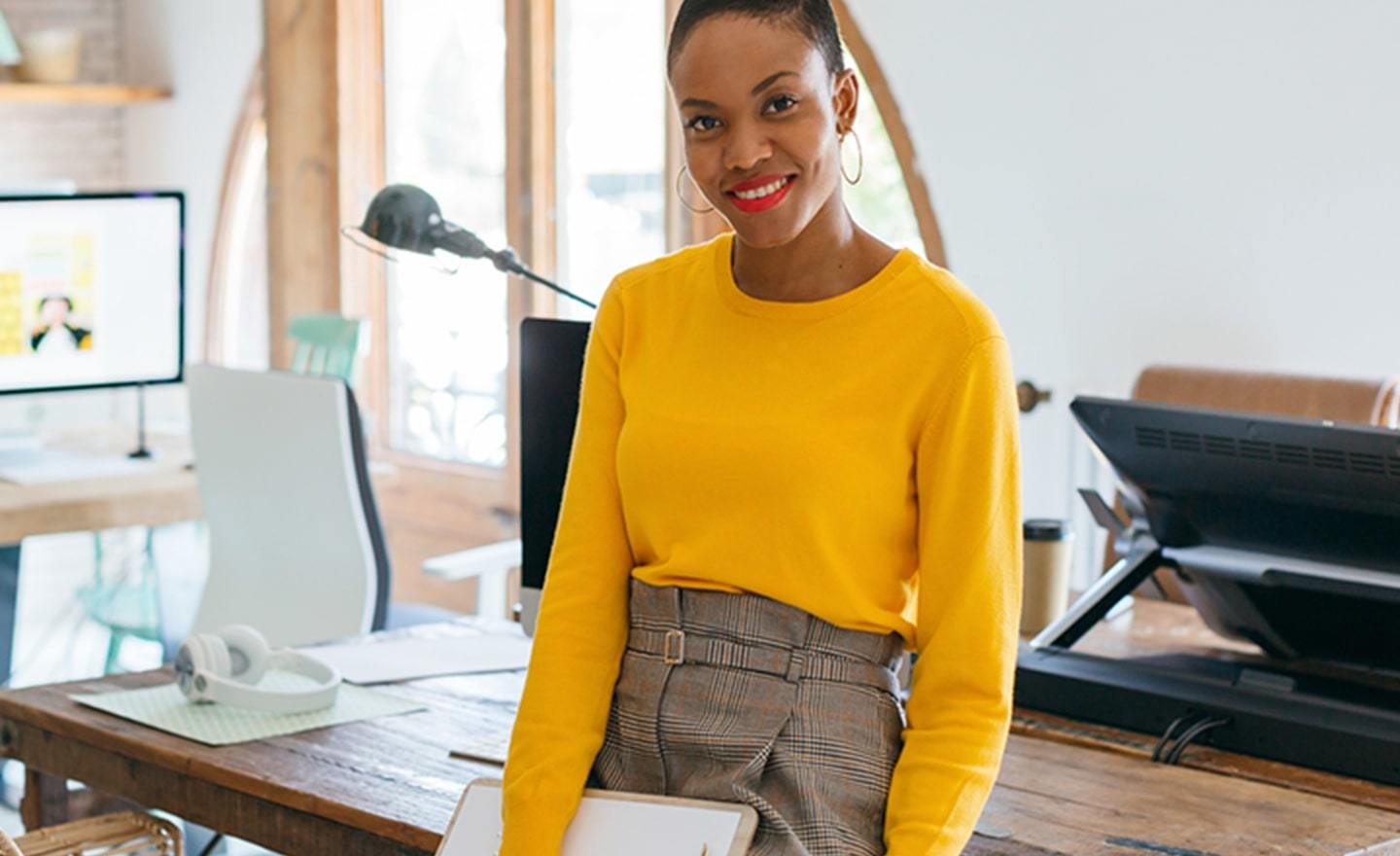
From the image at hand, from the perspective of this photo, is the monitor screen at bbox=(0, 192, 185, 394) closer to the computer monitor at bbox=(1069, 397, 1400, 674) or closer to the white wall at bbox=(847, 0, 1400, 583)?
the white wall at bbox=(847, 0, 1400, 583)

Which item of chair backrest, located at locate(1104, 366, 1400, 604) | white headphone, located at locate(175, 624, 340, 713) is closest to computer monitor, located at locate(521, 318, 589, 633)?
white headphone, located at locate(175, 624, 340, 713)

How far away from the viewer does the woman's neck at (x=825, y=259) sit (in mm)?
1455

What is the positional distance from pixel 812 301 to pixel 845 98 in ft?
0.53

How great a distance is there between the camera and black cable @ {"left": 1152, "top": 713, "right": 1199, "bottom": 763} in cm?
183

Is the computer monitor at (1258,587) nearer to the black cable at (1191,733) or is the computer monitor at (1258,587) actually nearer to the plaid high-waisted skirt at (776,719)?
the black cable at (1191,733)

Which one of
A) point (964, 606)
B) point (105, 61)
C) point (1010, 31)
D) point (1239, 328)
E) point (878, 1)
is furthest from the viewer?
point (105, 61)

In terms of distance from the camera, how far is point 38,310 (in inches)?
153

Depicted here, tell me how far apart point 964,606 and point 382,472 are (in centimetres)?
264

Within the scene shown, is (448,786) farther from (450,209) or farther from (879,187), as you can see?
(450,209)

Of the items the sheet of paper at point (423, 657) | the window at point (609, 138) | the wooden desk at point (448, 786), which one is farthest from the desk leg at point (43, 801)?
the window at point (609, 138)

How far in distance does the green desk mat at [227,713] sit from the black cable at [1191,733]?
81 cm

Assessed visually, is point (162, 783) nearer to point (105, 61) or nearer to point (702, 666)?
point (702, 666)

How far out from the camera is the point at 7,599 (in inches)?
140

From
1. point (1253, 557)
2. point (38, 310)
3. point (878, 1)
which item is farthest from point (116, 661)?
point (1253, 557)
